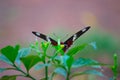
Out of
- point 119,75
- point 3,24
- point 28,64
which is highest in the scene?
point 3,24

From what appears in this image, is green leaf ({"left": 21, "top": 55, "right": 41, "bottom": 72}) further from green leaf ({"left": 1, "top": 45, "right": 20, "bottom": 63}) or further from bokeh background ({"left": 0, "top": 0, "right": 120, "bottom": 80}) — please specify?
bokeh background ({"left": 0, "top": 0, "right": 120, "bottom": 80})

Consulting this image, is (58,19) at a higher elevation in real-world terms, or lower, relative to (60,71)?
higher

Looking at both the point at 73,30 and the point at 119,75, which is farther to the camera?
the point at 73,30

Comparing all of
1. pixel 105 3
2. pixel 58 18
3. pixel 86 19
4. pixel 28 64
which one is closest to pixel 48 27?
pixel 58 18

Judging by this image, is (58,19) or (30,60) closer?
(30,60)

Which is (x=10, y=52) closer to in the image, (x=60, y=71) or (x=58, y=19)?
(x=60, y=71)

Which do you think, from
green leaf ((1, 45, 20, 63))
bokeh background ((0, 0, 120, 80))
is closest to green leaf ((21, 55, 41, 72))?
green leaf ((1, 45, 20, 63))

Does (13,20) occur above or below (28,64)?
above

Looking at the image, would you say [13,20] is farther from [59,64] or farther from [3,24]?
[59,64]

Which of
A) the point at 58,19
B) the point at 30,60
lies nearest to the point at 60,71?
the point at 30,60
